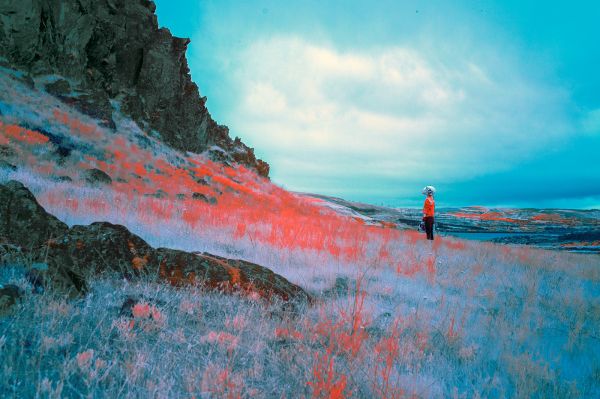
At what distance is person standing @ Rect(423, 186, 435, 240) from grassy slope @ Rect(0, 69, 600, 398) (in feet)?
14.6

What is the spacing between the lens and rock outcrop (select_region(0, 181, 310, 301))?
12.5 ft

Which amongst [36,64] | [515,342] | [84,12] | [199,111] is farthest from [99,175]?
[199,111]

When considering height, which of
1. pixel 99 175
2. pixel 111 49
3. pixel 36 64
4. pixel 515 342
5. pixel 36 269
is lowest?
pixel 515 342

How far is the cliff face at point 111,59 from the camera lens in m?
25.2

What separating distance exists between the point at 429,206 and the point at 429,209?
0.12 meters

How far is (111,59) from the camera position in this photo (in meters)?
31.6

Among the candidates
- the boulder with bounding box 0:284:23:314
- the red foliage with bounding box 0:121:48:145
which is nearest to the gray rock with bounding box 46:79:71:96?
the red foliage with bounding box 0:121:48:145

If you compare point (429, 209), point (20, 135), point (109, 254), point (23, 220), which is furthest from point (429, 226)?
point (20, 135)

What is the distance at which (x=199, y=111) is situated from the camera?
40969mm

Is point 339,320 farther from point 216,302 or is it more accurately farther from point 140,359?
point 140,359

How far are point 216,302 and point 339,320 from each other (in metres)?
1.34

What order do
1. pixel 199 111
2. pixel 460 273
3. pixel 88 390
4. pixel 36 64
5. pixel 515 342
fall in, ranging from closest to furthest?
pixel 88 390 < pixel 515 342 < pixel 460 273 < pixel 36 64 < pixel 199 111

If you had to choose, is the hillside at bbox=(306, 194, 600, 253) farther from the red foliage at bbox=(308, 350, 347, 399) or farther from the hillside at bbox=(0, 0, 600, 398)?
the red foliage at bbox=(308, 350, 347, 399)

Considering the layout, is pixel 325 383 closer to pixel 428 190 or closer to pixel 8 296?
pixel 8 296
